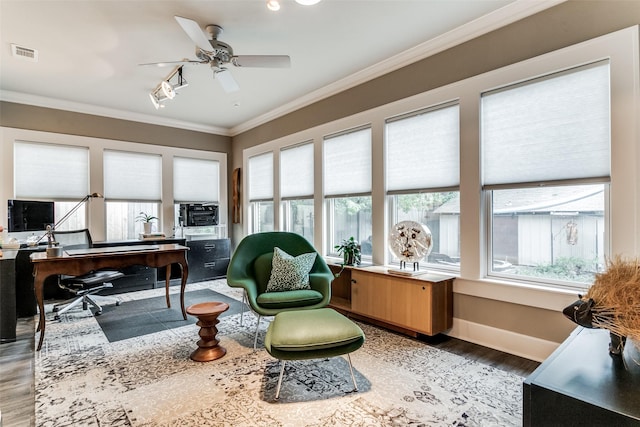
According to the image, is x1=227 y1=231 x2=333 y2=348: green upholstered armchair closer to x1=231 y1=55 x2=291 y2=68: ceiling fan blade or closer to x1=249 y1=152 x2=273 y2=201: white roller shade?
x1=231 y1=55 x2=291 y2=68: ceiling fan blade

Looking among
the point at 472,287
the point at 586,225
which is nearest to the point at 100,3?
the point at 472,287

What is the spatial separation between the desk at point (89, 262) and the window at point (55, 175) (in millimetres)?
2060

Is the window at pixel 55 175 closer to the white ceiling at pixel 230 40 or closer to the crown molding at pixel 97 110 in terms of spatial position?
the crown molding at pixel 97 110

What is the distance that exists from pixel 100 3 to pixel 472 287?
156 inches

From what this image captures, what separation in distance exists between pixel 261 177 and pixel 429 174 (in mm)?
3405

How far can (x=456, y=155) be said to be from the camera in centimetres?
307

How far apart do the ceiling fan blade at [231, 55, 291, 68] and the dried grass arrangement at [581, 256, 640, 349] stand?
2681mm

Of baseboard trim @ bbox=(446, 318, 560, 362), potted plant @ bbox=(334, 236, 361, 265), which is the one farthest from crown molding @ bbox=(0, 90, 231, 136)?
baseboard trim @ bbox=(446, 318, 560, 362)

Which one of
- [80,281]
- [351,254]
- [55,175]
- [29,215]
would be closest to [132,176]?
[55,175]

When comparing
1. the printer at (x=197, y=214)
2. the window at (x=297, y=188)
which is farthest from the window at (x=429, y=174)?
the printer at (x=197, y=214)

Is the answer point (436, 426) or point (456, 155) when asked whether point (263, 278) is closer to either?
point (436, 426)

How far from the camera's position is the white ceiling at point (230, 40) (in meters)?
2.62

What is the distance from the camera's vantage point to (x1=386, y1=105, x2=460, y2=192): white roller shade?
3111 mm

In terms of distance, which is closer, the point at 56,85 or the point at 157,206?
the point at 56,85
